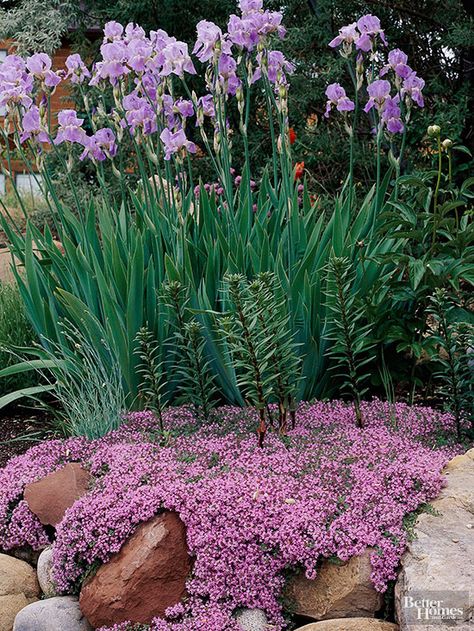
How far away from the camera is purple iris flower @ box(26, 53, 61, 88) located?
11.7ft

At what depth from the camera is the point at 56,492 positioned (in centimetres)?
294

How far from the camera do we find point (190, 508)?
8.55ft

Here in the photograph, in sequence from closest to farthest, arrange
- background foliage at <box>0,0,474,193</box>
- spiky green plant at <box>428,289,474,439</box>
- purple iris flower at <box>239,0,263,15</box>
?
spiky green plant at <box>428,289,474,439</box>, purple iris flower at <box>239,0,263,15</box>, background foliage at <box>0,0,474,193</box>

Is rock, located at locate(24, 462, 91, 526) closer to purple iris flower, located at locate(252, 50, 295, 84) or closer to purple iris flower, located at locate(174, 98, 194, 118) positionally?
purple iris flower, located at locate(174, 98, 194, 118)

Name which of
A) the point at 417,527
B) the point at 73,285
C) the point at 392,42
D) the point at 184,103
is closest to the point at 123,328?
the point at 73,285

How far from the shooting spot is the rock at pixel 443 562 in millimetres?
2219

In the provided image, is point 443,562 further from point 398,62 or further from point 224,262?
point 398,62

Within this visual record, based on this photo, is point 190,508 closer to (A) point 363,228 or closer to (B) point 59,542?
(B) point 59,542

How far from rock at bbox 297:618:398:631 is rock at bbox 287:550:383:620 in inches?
2.1

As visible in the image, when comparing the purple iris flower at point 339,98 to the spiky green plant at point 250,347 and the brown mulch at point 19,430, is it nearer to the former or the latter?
the spiky green plant at point 250,347

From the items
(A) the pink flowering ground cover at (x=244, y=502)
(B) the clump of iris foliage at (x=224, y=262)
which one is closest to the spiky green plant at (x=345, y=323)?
(B) the clump of iris foliage at (x=224, y=262)

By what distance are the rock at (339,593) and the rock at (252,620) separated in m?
0.10

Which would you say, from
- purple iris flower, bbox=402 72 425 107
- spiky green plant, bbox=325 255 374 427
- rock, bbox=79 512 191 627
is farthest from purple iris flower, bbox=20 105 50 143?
rock, bbox=79 512 191 627

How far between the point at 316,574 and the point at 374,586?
175 mm
